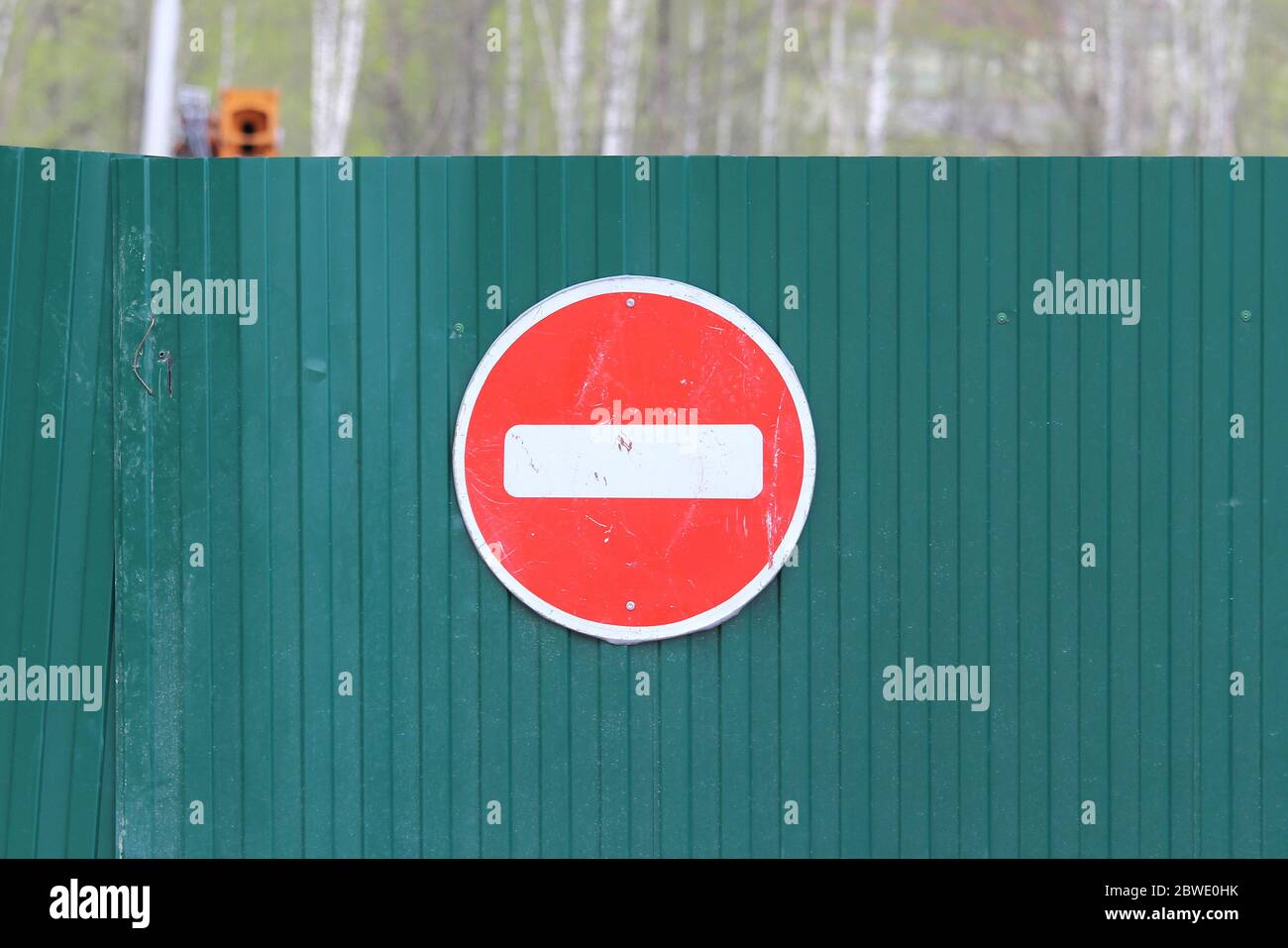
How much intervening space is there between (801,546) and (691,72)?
1602 centimetres

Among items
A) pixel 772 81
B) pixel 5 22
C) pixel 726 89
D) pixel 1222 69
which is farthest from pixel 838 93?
pixel 5 22

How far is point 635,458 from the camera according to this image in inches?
159

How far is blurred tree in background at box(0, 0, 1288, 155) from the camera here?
18438mm

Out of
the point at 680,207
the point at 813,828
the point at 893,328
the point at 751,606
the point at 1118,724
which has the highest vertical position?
the point at 680,207

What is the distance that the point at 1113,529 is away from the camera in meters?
4.09

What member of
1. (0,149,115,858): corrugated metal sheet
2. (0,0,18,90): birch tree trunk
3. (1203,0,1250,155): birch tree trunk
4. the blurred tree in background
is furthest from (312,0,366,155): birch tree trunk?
(0,149,115,858): corrugated metal sheet

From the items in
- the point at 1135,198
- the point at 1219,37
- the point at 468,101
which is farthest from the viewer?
the point at 468,101

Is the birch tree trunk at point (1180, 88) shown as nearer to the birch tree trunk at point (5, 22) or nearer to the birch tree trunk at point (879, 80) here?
the birch tree trunk at point (879, 80)

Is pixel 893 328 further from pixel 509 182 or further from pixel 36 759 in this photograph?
pixel 36 759

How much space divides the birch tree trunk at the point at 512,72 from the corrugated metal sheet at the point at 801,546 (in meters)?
14.7

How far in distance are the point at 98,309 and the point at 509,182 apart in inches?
54.2

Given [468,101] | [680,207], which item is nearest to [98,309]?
[680,207]

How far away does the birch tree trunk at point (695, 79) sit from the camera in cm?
1878

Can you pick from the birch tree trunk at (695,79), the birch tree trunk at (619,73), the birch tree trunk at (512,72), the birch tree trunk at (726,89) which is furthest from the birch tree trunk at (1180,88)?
the birch tree trunk at (512,72)
